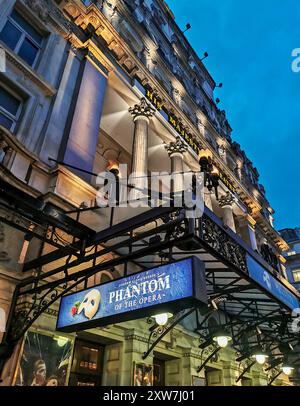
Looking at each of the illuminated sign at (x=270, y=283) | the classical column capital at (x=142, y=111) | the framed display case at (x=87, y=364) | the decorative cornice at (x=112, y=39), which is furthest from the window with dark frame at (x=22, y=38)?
the illuminated sign at (x=270, y=283)

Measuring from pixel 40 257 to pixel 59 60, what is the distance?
313 inches

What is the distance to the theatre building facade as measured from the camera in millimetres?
6102

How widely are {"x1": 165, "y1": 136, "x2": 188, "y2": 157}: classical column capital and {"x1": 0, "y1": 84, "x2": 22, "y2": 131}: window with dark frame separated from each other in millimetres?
8466

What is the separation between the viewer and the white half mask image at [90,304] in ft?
19.6

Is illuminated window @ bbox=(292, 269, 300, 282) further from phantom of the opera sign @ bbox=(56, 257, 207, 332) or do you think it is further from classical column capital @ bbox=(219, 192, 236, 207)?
phantom of the opera sign @ bbox=(56, 257, 207, 332)

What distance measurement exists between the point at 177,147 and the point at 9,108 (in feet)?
29.7

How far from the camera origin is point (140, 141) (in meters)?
13.8

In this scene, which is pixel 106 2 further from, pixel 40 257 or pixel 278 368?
pixel 278 368

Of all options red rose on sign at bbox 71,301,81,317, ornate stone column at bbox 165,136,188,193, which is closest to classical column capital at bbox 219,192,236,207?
ornate stone column at bbox 165,136,188,193

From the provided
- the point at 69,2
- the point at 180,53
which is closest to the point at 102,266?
the point at 69,2

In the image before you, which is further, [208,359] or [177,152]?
[177,152]

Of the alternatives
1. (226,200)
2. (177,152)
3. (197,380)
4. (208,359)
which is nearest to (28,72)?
(177,152)

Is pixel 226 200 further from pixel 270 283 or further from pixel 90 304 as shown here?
pixel 90 304

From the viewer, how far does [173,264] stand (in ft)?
17.9
